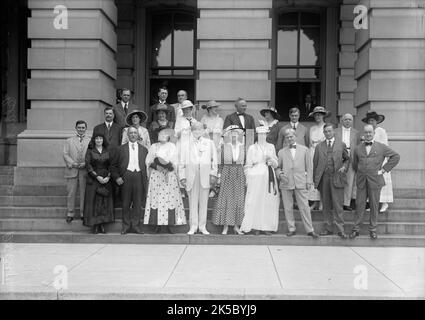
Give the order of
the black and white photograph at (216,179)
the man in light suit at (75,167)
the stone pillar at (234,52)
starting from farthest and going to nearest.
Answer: the stone pillar at (234,52), the man in light suit at (75,167), the black and white photograph at (216,179)

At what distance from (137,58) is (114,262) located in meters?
9.70

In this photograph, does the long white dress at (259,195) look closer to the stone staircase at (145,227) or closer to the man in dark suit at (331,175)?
the stone staircase at (145,227)

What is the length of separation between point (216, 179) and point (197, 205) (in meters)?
0.66

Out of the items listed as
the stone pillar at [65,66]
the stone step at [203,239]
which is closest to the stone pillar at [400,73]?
the stone step at [203,239]

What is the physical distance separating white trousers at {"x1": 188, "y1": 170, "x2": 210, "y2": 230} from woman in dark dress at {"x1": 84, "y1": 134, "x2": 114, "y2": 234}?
5.32ft

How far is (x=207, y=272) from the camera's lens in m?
8.09

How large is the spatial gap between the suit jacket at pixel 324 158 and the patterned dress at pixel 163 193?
2.84 m

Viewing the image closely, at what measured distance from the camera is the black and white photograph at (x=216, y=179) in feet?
25.5

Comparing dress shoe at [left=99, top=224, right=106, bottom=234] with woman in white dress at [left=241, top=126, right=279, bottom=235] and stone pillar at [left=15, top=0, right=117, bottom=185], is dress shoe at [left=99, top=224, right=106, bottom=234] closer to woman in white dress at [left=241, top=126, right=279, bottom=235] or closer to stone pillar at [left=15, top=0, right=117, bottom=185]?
woman in white dress at [left=241, top=126, right=279, bottom=235]

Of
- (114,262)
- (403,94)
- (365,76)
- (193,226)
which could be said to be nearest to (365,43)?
(365,76)

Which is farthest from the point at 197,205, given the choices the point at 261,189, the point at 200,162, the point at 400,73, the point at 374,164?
the point at 400,73

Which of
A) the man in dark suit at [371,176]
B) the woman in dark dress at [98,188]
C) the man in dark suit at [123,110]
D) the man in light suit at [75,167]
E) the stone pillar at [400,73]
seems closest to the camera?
the man in dark suit at [371,176]

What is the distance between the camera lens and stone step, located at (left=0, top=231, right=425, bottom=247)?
10.4 m

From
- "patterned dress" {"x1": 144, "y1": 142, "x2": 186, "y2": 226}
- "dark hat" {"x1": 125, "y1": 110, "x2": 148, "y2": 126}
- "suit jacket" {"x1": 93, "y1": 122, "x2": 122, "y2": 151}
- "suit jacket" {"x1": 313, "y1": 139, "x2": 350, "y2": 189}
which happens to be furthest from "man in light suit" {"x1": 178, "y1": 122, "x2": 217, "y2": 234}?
"suit jacket" {"x1": 313, "y1": 139, "x2": 350, "y2": 189}
